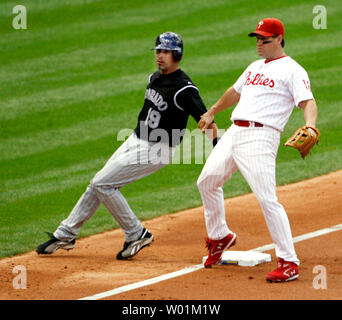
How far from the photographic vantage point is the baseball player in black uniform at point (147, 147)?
19.9 ft

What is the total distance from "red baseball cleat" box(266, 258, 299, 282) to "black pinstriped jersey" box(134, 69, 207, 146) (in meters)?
1.44

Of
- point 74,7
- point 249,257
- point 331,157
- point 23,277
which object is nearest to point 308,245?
point 249,257

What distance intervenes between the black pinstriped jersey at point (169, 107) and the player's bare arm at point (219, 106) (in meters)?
0.12

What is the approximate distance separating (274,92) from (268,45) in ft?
1.29

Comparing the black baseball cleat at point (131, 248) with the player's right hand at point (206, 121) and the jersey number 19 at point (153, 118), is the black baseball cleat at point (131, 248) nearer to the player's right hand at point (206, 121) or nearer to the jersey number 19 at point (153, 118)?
the jersey number 19 at point (153, 118)

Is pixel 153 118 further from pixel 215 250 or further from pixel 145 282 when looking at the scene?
pixel 145 282

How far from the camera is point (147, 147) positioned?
6.20 m

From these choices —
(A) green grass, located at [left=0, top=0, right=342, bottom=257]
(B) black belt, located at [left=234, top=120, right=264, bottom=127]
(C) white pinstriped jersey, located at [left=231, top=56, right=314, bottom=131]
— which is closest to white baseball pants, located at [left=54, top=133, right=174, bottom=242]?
(A) green grass, located at [left=0, top=0, right=342, bottom=257]

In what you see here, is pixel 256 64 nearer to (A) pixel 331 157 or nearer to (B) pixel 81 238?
(B) pixel 81 238

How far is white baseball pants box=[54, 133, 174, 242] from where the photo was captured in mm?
6145

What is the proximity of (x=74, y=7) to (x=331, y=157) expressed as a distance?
27.0 feet

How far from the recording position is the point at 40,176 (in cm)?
888

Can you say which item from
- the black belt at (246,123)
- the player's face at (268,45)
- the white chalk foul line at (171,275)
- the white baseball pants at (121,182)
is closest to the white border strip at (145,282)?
the white chalk foul line at (171,275)

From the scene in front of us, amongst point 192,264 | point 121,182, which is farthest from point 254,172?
Answer: point 121,182
